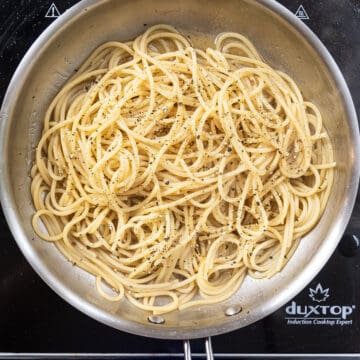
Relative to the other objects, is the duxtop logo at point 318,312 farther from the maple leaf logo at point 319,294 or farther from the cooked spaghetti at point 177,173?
the cooked spaghetti at point 177,173

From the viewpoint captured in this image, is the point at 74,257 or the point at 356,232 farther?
the point at 356,232

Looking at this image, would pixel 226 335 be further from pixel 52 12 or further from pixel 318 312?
pixel 52 12

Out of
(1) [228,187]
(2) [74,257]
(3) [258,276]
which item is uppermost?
(1) [228,187]

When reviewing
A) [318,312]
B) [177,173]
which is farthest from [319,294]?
[177,173]

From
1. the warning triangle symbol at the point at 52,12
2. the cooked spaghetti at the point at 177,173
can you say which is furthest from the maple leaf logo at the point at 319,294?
the warning triangle symbol at the point at 52,12

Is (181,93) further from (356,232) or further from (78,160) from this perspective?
(356,232)

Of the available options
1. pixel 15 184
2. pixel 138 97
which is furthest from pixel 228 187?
pixel 15 184

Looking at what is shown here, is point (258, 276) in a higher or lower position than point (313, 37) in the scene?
lower
